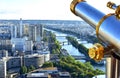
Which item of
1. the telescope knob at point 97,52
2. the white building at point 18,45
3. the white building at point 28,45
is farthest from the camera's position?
the white building at point 18,45

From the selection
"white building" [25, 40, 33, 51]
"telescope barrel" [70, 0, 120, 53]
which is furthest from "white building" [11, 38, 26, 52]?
"telescope barrel" [70, 0, 120, 53]

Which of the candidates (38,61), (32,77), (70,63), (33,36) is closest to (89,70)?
(70,63)

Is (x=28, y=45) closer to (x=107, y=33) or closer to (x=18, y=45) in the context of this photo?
(x=18, y=45)

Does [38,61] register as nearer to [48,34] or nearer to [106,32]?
[48,34]

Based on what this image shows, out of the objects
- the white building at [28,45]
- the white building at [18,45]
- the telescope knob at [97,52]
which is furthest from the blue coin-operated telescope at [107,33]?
the white building at [18,45]

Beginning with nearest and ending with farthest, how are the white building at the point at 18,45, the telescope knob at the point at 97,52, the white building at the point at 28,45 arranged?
the telescope knob at the point at 97,52 → the white building at the point at 28,45 → the white building at the point at 18,45

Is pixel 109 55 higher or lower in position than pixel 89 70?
higher

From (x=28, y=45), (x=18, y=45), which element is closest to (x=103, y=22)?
(x=28, y=45)

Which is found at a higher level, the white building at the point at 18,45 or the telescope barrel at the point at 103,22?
the telescope barrel at the point at 103,22

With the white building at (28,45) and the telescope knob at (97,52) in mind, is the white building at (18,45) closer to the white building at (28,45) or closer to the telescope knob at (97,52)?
the white building at (28,45)

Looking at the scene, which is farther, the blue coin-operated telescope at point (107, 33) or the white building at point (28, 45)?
the white building at point (28, 45)
